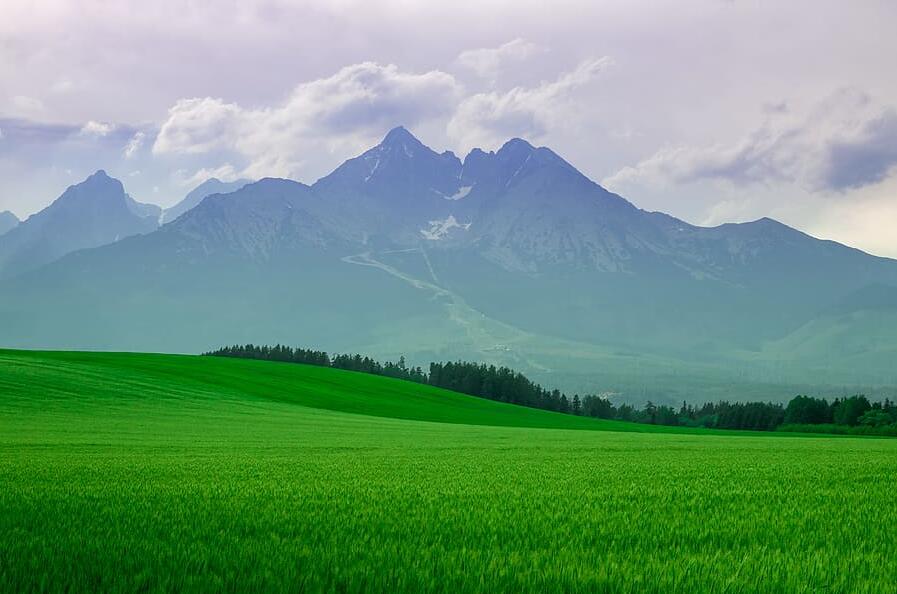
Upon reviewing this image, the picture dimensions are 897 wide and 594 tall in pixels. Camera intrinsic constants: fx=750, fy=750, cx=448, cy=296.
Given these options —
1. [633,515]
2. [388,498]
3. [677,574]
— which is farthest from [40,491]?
[677,574]

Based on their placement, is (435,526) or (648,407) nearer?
(435,526)

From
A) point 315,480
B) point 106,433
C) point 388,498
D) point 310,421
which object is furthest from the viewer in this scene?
→ point 310,421

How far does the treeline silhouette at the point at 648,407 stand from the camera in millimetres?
117188

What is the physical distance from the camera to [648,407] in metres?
164

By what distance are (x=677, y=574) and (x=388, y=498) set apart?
615 cm

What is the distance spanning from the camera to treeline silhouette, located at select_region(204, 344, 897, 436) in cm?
11719

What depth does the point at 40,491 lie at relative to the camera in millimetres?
12352

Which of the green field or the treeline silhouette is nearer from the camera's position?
the green field

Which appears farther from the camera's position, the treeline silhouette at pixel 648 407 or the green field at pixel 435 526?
the treeline silhouette at pixel 648 407

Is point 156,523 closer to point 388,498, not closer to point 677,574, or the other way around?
point 388,498

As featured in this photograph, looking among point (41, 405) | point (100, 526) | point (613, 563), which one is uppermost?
point (613, 563)

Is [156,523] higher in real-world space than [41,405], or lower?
higher

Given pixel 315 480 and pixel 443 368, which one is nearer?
pixel 315 480

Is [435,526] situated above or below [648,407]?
above
